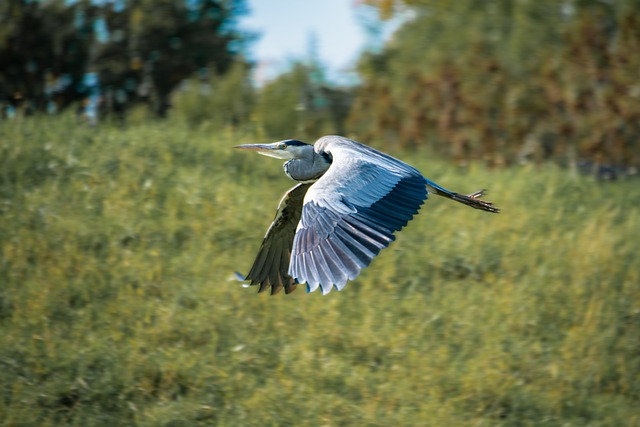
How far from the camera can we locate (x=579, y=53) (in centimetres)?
1034

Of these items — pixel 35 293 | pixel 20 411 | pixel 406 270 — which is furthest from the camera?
pixel 406 270

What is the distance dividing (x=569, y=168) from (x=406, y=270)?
314 cm

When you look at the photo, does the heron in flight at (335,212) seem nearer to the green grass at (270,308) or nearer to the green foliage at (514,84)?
the green grass at (270,308)

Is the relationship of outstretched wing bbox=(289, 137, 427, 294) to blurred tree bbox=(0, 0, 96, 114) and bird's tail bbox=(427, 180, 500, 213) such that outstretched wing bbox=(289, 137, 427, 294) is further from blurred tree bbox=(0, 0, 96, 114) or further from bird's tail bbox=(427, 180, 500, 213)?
blurred tree bbox=(0, 0, 96, 114)

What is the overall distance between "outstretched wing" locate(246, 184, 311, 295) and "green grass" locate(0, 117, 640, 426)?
42.3 inches

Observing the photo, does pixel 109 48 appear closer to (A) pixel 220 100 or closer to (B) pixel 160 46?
(B) pixel 160 46

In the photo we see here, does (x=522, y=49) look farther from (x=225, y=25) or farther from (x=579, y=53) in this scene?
(x=225, y=25)

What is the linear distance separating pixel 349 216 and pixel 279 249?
1.40 m

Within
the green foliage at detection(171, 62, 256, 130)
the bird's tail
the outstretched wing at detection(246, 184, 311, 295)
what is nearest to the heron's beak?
the outstretched wing at detection(246, 184, 311, 295)

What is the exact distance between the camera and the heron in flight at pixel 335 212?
435 centimetres

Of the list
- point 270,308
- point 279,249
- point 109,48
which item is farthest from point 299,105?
point 279,249

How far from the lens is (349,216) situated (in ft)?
15.3

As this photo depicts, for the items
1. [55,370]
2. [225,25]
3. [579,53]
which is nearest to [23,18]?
[225,25]

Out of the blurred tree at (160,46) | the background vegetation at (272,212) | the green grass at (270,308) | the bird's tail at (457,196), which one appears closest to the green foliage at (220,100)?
the background vegetation at (272,212)
